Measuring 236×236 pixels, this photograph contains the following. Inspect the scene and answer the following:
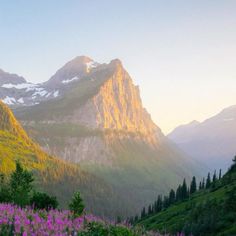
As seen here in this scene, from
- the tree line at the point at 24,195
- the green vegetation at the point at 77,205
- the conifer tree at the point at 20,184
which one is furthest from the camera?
the conifer tree at the point at 20,184

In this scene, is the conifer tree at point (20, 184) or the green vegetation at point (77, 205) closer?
the green vegetation at point (77, 205)

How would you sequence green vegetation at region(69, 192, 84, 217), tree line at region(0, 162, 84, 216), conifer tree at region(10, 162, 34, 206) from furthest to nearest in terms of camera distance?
1. conifer tree at region(10, 162, 34, 206)
2. tree line at region(0, 162, 84, 216)
3. green vegetation at region(69, 192, 84, 217)

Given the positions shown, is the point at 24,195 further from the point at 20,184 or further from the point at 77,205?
the point at 77,205

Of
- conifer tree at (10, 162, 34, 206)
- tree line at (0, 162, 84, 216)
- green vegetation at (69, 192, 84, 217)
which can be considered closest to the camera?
green vegetation at (69, 192, 84, 217)

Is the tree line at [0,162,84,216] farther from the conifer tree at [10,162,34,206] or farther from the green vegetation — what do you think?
the green vegetation

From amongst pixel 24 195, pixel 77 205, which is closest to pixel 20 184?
pixel 24 195

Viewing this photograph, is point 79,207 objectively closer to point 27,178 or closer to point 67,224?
point 67,224

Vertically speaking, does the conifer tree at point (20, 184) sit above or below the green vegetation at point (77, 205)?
above

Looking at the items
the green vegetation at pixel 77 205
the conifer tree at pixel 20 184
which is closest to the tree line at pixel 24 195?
the conifer tree at pixel 20 184

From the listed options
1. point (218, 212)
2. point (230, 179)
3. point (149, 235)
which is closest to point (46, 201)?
point (218, 212)

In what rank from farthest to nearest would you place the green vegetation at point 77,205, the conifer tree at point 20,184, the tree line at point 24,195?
the conifer tree at point 20,184 → the tree line at point 24,195 → the green vegetation at point 77,205

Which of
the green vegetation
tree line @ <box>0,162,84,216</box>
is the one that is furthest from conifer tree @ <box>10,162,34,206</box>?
the green vegetation

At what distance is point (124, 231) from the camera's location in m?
10.6

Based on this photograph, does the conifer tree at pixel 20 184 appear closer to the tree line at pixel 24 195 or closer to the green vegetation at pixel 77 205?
the tree line at pixel 24 195
